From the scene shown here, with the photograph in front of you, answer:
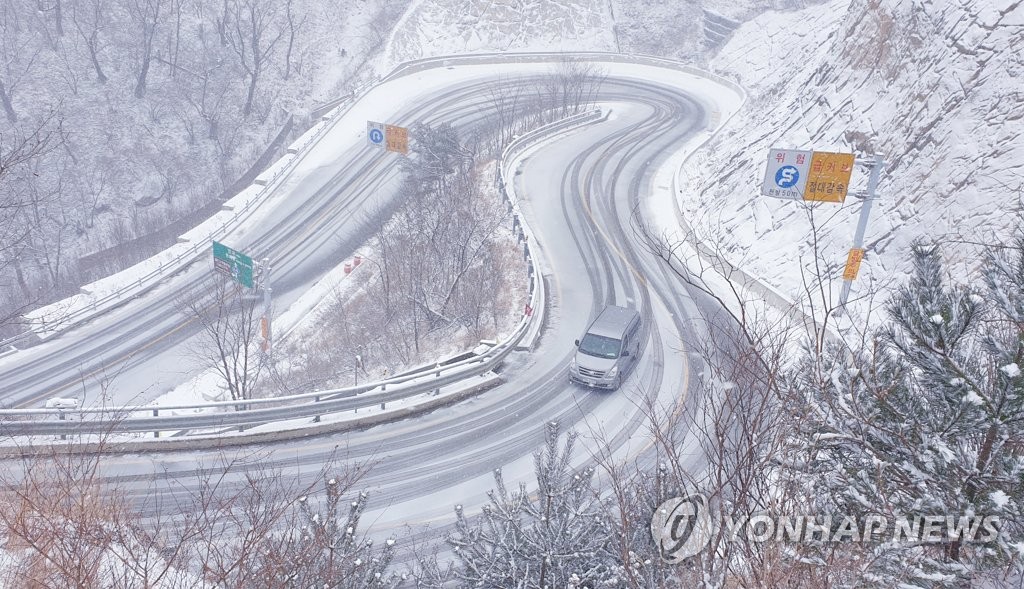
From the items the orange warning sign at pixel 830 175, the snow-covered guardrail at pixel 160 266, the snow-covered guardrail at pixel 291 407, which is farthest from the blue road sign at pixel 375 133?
the orange warning sign at pixel 830 175

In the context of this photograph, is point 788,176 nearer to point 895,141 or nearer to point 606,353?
point 606,353

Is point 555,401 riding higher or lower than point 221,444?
lower

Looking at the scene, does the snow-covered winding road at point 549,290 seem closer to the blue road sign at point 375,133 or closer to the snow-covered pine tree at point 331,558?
the snow-covered pine tree at point 331,558

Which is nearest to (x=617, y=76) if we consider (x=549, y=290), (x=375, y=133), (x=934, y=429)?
(x=375, y=133)

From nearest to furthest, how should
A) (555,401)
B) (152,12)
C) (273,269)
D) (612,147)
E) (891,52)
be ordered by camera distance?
(555,401) → (891,52) → (273,269) → (612,147) → (152,12)

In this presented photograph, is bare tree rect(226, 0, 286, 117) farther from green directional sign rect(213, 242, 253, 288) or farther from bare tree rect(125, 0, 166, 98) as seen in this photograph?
green directional sign rect(213, 242, 253, 288)

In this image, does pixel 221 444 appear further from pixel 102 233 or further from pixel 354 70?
pixel 354 70

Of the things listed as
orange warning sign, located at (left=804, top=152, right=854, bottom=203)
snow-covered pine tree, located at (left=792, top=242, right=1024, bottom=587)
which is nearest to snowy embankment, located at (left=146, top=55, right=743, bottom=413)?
orange warning sign, located at (left=804, top=152, right=854, bottom=203)

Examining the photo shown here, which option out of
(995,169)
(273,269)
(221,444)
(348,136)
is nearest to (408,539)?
(221,444)
